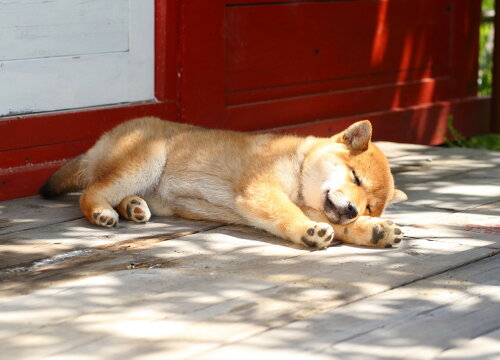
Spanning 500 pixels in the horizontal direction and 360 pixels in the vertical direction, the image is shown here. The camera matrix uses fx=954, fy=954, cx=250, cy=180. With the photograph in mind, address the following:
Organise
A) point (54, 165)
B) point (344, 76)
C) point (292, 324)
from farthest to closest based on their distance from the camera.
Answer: point (344, 76) → point (54, 165) → point (292, 324)

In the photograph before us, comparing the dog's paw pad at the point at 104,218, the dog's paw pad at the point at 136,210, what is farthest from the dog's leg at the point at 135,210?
the dog's paw pad at the point at 104,218

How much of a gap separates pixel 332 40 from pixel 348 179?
3.04 meters

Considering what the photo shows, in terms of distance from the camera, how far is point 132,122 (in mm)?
5469

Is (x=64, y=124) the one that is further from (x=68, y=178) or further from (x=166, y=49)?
(x=166, y=49)

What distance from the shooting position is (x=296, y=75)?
293 inches

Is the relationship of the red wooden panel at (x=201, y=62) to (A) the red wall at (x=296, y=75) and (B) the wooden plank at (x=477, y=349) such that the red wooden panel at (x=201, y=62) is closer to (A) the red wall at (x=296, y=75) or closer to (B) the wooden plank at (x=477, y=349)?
(A) the red wall at (x=296, y=75)

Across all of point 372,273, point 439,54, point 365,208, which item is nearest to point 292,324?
point 372,273

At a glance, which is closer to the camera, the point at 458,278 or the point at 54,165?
the point at 458,278

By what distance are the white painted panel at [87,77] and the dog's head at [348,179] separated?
1690 millimetres

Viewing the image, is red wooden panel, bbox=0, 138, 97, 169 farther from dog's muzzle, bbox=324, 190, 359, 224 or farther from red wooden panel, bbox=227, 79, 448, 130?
dog's muzzle, bbox=324, 190, 359, 224

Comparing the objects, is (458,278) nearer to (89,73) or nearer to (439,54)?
(89,73)

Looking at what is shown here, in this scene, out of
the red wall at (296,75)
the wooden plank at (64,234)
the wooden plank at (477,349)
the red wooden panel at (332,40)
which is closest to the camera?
the wooden plank at (477,349)

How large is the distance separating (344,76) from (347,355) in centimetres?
484

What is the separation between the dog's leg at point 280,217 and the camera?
4.62 meters
